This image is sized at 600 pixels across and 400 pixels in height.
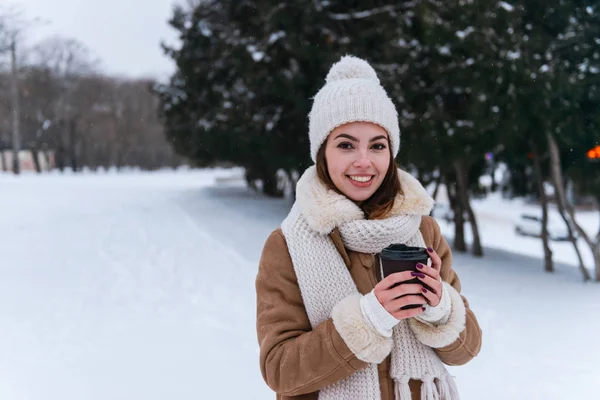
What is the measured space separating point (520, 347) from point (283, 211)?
8.90 m

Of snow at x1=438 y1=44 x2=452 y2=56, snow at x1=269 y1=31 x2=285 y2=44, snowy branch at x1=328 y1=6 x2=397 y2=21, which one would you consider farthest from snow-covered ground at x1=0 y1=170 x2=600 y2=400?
snowy branch at x1=328 y1=6 x2=397 y2=21

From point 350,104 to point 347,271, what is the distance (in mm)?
515

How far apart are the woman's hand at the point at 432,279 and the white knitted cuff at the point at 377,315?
11cm

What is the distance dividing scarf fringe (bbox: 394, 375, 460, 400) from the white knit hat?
73 centimetres

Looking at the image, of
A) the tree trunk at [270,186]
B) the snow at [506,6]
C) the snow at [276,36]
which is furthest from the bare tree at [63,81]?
the snow at [506,6]

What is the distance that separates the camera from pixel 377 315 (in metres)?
1.35

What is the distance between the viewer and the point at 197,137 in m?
12.5

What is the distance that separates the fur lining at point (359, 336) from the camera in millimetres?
1359

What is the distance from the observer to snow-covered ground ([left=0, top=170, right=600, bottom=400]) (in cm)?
447

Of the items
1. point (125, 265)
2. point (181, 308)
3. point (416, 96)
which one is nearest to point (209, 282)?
point (181, 308)

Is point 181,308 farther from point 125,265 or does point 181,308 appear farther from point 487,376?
point 487,376

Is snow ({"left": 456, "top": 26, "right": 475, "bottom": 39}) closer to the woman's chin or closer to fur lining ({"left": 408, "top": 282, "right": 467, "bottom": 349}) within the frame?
the woman's chin

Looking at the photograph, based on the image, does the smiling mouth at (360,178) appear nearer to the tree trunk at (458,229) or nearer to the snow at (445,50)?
the snow at (445,50)

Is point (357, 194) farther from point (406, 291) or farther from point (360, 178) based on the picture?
point (406, 291)
